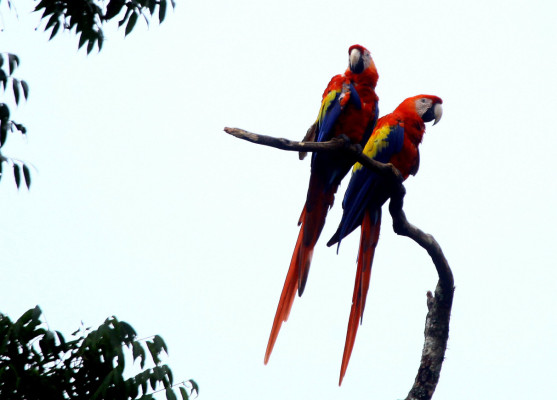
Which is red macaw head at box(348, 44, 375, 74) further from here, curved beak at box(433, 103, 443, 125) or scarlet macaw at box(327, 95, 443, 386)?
curved beak at box(433, 103, 443, 125)

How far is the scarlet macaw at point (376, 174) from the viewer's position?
9.86 feet

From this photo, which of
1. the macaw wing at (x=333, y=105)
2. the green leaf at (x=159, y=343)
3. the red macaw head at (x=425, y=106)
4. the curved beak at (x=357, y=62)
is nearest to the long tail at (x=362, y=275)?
the macaw wing at (x=333, y=105)

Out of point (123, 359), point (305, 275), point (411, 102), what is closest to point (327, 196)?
point (305, 275)

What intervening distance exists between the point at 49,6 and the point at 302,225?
154 centimetres

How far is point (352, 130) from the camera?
3035mm

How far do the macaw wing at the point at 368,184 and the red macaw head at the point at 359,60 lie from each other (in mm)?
304

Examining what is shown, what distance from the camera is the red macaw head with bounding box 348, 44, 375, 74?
311 cm

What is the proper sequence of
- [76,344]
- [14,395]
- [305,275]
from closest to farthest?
[14,395]
[76,344]
[305,275]

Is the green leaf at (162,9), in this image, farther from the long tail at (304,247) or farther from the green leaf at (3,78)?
the long tail at (304,247)

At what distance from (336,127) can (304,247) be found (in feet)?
1.89

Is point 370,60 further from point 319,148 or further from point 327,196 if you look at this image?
point 319,148

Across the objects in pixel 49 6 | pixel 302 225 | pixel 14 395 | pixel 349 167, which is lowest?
pixel 14 395

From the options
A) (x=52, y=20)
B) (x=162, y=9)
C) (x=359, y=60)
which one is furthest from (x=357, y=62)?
(x=52, y=20)

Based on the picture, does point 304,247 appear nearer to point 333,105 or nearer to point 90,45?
point 333,105
